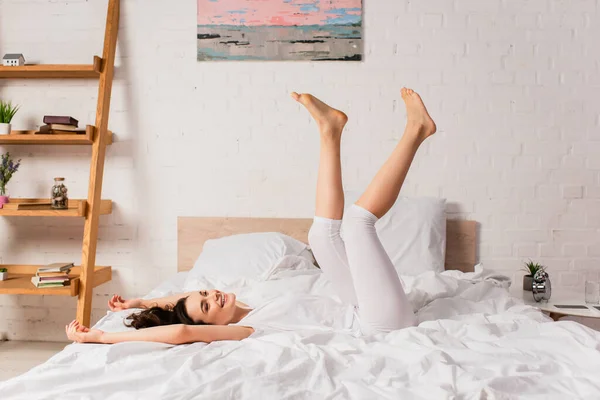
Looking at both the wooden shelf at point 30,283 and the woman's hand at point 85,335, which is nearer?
the woman's hand at point 85,335

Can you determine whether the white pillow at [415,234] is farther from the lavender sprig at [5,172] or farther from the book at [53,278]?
the lavender sprig at [5,172]

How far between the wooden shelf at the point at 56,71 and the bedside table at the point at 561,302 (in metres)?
2.44

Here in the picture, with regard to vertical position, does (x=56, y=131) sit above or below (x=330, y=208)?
above

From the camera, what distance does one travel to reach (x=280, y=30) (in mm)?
3193

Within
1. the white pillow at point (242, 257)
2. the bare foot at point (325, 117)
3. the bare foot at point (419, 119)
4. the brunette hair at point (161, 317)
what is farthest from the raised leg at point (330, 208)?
the white pillow at point (242, 257)

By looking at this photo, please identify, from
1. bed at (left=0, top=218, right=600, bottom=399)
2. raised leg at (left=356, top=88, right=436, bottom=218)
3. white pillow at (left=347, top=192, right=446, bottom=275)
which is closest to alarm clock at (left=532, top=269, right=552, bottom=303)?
white pillow at (left=347, top=192, right=446, bottom=275)

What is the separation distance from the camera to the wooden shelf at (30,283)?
2.93 meters

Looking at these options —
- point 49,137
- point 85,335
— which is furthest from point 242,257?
point 49,137

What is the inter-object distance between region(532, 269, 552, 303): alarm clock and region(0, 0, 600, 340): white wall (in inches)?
17.8

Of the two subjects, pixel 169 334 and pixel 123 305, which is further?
pixel 123 305

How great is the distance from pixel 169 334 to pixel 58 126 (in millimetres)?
1861

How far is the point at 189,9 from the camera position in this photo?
10.6 feet

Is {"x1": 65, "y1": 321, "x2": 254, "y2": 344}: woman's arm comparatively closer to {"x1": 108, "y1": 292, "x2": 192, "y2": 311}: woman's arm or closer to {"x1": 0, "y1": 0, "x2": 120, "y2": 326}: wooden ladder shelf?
{"x1": 108, "y1": 292, "x2": 192, "y2": 311}: woman's arm

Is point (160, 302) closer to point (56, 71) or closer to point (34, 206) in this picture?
point (34, 206)
